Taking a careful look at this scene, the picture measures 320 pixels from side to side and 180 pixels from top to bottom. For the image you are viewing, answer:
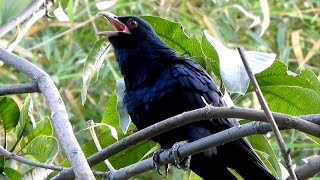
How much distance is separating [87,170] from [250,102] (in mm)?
2542

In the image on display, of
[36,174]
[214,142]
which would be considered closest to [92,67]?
[36,174]

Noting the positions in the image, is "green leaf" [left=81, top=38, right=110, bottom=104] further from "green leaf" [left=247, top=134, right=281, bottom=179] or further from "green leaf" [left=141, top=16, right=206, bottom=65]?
"green leaf" [left=247, top=134, right=281, bottom=179]

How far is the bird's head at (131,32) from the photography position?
2.50 meters

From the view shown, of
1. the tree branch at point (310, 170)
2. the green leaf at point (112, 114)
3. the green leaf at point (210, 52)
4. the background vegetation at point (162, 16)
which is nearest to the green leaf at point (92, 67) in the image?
the green leaf at point (112, 114)

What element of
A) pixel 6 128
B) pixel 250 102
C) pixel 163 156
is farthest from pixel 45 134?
pixel 250 102

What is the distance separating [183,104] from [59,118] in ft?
2.64

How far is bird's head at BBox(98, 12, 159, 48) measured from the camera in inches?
98.6

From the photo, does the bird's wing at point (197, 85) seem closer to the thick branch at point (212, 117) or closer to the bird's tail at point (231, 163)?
the bird's tail at point (231, 163)

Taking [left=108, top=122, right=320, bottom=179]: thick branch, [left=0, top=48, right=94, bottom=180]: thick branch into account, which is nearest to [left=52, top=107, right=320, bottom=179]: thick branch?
[left=108, top=122, right=320, bottom=179]: thick branch

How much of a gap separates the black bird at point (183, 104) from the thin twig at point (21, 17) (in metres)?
0.43

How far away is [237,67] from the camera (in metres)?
1.64

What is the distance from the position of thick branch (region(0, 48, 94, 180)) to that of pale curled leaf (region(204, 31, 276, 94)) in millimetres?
353

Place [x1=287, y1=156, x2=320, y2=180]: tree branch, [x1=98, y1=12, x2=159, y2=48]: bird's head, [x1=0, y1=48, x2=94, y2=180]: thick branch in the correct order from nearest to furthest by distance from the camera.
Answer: [x1=0, y1=48, x2=94, y2=180]: thick branch
[x1=287, y1=156, x2=320, y2=180]: tree branch
[x1=98, y1=12, x2=159, y2=48]: bird's head

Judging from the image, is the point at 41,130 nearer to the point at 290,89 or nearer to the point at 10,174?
the point at 10,174
